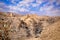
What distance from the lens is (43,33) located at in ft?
9.15

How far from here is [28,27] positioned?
2842mm

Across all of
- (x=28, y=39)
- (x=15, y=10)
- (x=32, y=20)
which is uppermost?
(x=15, y=10)

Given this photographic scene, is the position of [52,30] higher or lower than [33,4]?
lower

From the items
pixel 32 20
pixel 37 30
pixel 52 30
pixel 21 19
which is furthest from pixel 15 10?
pixel 52 30

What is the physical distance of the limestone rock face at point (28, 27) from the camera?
2785 millimetres

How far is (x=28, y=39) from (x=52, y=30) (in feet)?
1.68

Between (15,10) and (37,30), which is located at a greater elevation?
(15,10)

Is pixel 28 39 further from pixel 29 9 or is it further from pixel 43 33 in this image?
pixel 29 9

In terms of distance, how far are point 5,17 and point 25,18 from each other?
1.36 ft

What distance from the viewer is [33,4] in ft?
9.46

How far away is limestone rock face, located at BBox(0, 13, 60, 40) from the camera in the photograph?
279cm

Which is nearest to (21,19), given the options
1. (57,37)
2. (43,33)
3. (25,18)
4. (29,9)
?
(25,18)

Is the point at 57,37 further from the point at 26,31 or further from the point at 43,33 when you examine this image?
the point at 26,31

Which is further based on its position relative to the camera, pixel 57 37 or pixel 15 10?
pixel 15 10
